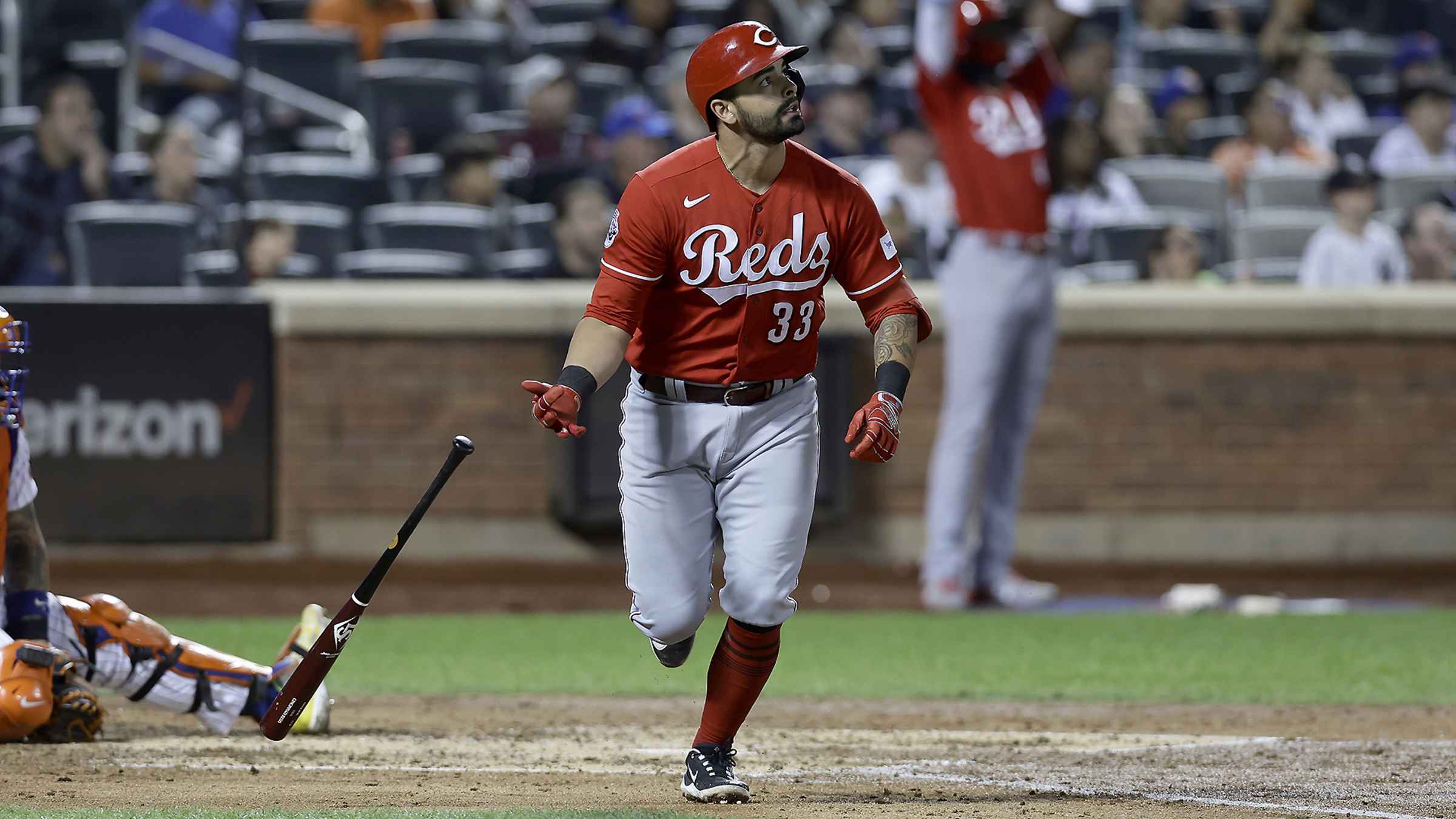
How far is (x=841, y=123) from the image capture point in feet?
41.5

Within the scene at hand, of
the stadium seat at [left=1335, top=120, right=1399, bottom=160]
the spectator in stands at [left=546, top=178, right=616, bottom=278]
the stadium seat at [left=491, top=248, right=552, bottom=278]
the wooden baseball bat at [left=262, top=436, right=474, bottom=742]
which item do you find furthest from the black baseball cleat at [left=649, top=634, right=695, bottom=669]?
the stadium seat at [left=1335, top=120, right=1399, bottom=160]

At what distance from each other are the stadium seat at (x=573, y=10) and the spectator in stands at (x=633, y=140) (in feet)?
7.25

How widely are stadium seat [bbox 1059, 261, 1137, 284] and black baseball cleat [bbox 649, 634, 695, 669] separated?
7.11 m

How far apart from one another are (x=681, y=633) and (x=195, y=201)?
294 inches

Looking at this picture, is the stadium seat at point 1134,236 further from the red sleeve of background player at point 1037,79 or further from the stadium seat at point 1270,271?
the red sleeve of background player at point 1037,79

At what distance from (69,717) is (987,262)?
4909mm

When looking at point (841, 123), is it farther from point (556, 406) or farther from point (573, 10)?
point (556, 406)

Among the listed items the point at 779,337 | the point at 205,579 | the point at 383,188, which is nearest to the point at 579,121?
the point at 383,188

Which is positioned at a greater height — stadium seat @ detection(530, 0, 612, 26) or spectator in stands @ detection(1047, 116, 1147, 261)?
stadium seat @ detection(530, 0, 612, 26)

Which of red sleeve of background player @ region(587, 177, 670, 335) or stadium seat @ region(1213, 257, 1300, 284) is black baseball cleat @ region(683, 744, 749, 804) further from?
stadium seat @ region(1213, 257, 1300, 284)

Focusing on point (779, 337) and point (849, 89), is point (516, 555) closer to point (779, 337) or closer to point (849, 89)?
point (849, 89)

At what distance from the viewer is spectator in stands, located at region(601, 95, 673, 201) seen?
38.5ft

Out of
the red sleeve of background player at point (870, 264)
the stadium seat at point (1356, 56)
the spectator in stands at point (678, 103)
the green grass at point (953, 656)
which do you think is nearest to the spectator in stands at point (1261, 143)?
the stadium seat at point (1356, 56)


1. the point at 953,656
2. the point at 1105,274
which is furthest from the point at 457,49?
the point at 953,656
